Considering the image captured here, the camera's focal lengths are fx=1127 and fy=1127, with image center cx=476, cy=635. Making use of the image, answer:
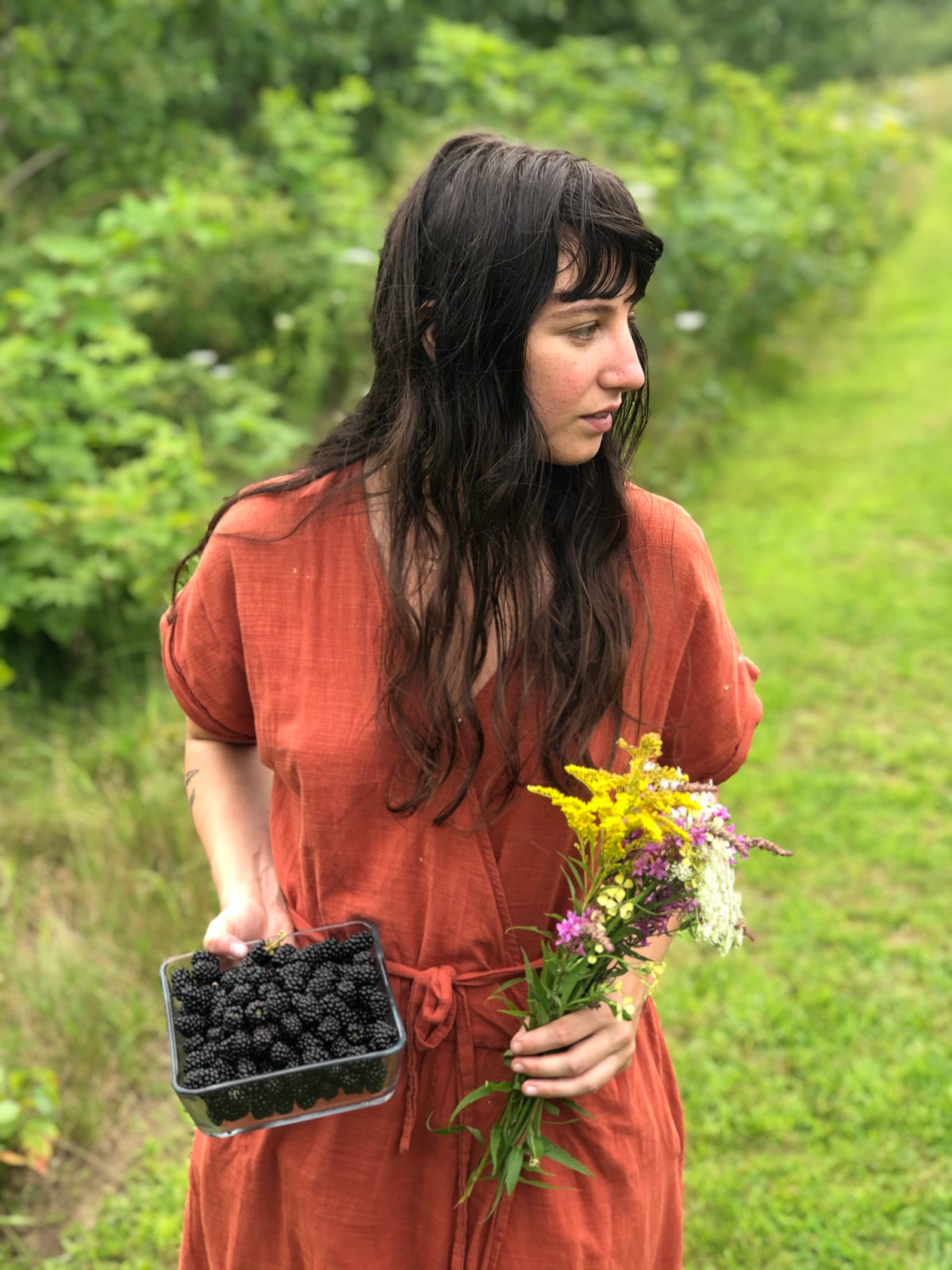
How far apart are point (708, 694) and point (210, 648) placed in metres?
0.68

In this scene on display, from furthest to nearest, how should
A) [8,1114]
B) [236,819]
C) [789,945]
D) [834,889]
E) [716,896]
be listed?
1. [834,889]
2. [789,945]
3. [8,1114]
4. [236,819]
5. [716,896]

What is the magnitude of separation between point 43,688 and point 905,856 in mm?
3261

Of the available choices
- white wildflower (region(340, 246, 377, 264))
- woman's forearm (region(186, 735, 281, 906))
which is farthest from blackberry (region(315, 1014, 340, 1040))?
white wildflower (region(340, 246, 377, 264))

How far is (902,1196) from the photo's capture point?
2598mm

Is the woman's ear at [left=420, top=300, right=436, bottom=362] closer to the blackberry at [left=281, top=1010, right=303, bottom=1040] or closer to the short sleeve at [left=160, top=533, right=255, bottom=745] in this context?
the short sleeve at [left=160, top=533, right=255, bottom=745]

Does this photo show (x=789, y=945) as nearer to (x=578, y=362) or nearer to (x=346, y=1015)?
(x=346, y=1015)

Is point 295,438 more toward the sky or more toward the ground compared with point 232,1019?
more toward the ground

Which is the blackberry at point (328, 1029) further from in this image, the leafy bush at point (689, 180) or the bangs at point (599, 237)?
the leafy bush at point (689, 180)

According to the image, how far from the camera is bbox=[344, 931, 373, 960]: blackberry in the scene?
143 cm

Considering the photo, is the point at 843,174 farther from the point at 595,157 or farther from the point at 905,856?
the point at 905,856

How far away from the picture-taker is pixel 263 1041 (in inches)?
51.5

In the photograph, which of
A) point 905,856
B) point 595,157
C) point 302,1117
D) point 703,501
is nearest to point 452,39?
point 595,157

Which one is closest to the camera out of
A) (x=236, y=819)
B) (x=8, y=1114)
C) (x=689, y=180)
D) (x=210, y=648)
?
(x=210, y=648)

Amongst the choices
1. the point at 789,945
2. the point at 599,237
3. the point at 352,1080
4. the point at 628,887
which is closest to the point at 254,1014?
the point at 352,1080
